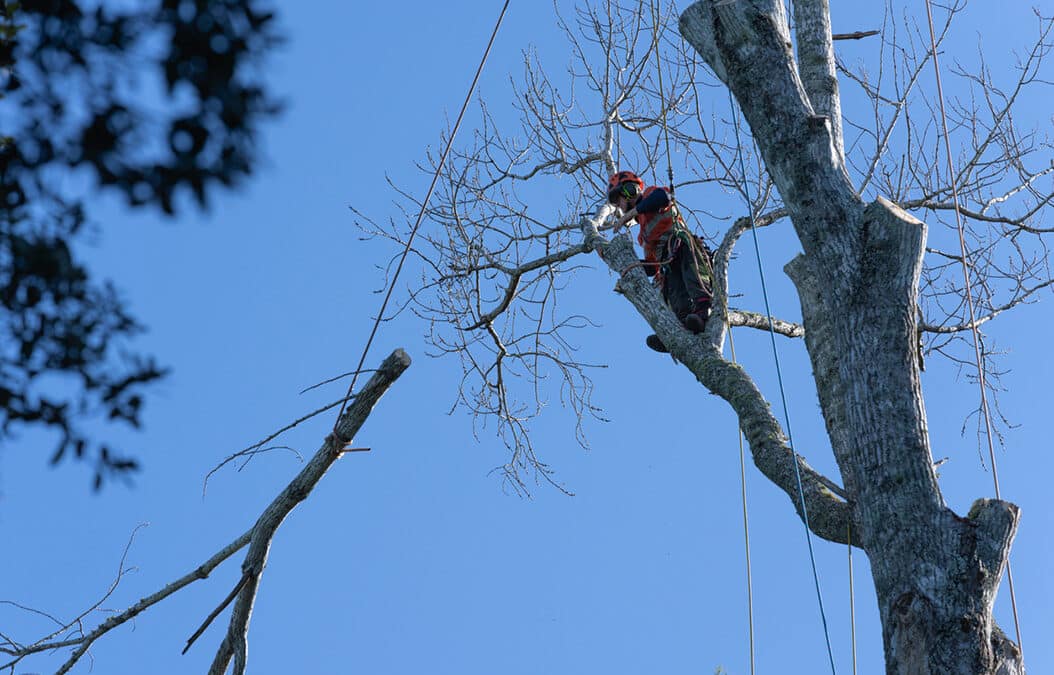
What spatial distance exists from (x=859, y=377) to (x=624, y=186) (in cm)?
282

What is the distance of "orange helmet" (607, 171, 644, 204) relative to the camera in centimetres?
716

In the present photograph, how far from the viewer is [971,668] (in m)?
4.12

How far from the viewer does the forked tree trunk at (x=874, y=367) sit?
4223 mm

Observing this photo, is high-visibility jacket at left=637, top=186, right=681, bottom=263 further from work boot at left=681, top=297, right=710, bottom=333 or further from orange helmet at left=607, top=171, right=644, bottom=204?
work boot at left=681, top=297, right=710, bottom=333

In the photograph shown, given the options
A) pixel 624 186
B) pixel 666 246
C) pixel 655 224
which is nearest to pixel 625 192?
pixel 624 186

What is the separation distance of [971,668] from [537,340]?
3.87 metres

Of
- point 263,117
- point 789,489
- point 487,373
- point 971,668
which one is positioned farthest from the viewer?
point 487,373

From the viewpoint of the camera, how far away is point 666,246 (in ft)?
23.3

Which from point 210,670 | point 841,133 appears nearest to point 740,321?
point 841,133

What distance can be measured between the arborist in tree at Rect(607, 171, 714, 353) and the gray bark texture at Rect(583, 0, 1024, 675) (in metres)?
1.03

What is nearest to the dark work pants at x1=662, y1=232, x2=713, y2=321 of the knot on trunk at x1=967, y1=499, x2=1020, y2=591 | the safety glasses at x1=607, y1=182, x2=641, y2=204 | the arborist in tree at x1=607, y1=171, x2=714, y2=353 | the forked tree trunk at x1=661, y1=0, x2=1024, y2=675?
the arborist in tree at x1=607, y1=171, x2=714, y2=353

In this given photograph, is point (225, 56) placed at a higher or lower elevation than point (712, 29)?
lower

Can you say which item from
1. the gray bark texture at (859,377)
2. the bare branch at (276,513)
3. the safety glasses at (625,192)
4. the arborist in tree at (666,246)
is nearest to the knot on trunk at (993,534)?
the gray bark texture at (859,377)

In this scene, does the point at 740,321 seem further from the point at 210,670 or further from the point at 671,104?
the point at 210,670
